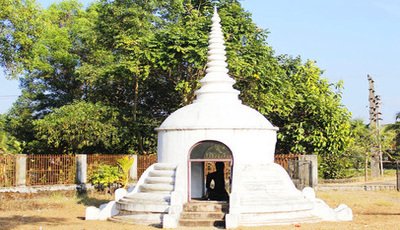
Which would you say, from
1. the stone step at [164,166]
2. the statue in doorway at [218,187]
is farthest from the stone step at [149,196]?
the statue in doorway at [218,187]

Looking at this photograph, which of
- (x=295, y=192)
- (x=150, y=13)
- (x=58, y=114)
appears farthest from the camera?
(x=150, y=13)

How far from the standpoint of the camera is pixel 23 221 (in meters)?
15.1

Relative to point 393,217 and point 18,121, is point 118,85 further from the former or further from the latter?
point 393,217

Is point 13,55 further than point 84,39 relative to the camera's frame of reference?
No

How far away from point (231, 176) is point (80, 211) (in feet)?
19.6

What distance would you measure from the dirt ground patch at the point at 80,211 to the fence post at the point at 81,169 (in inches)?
37.0

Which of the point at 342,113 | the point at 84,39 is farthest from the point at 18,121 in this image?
the point at 342,113

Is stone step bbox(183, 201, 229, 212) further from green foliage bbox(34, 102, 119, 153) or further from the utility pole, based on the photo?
the utility pole

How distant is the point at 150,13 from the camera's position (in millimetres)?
28250

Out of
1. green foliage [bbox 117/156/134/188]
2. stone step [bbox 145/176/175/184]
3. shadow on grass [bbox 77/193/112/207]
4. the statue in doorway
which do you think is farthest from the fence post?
stone step [bbox 145/176/175/184]

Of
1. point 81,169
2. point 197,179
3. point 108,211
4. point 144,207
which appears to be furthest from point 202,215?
point 81,169

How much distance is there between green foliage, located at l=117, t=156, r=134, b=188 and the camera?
74.0ft

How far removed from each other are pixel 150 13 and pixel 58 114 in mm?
7237

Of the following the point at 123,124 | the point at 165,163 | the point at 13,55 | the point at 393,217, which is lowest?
the point at 393,217
